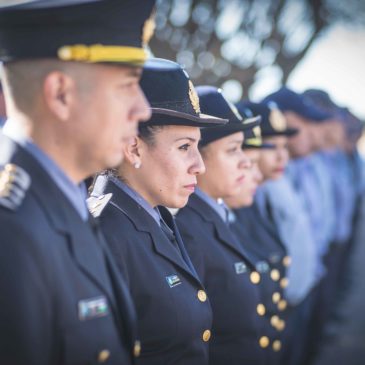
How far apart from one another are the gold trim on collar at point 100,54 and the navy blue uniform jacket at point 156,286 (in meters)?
0.92

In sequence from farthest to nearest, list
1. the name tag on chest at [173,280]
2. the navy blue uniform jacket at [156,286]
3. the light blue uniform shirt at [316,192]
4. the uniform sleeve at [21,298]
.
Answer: the light blue uniform shirt at [316,192] → the name tag on chest at [173,280] → the navy blue uniform jacket at [156,286] → the uniform sleeve at [21,298]

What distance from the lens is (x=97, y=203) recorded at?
295 cm

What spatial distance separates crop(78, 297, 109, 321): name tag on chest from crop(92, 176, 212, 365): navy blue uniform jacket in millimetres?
617

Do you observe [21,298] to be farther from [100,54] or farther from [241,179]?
[241,179]

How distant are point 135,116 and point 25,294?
68 cm

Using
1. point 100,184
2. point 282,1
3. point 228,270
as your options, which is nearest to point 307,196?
point 282,1

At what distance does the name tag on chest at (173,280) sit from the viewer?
2821 millimetres

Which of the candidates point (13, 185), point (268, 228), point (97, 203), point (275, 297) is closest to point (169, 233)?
point (97, 203)

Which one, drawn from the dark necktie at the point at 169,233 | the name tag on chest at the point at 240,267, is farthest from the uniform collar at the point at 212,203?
the dark necktie at the point at 169,233

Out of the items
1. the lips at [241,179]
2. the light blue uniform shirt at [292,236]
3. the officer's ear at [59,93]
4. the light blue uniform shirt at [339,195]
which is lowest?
the light blue uniform shirt at [339,195]

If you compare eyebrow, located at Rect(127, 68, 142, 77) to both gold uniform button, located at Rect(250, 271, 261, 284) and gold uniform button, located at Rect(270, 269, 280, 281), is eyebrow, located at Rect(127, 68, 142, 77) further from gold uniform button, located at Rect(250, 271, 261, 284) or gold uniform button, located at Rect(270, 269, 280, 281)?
gold uniform button, located at Rect(270, 269, 280, 281)

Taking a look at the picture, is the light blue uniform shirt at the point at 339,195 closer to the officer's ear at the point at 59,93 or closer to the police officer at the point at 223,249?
the police officer at the point at 223,249

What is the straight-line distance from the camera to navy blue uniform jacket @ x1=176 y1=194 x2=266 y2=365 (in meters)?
3.47

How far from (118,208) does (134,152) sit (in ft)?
1.04
